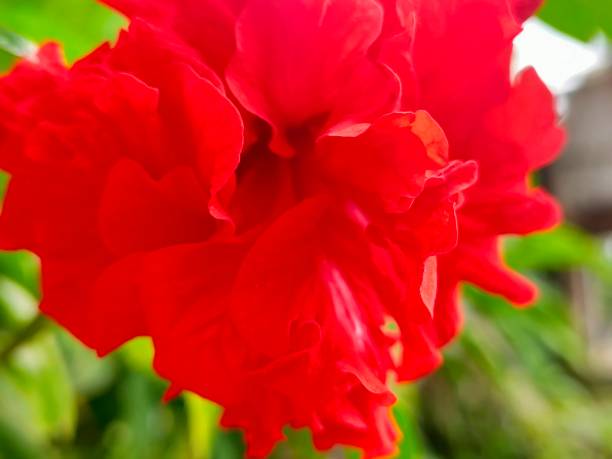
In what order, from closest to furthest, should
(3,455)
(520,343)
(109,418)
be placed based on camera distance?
(3,455) → (109,418) → (520,343)

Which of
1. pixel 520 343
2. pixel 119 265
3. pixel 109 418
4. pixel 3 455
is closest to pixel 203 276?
pixel 119 265

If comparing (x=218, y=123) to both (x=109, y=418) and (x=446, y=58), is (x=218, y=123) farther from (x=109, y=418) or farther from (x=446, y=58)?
(x=109, y=418)

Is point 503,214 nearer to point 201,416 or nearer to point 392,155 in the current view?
point 392,155

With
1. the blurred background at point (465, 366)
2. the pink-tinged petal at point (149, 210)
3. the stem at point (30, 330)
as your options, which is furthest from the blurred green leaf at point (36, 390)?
the pink-tinged petal at point (149, 210)

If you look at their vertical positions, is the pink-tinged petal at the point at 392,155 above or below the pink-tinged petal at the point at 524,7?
below

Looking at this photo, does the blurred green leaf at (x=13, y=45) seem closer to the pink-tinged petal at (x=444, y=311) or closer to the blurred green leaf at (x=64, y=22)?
the blurred green leaf at (x=64, y=22)
